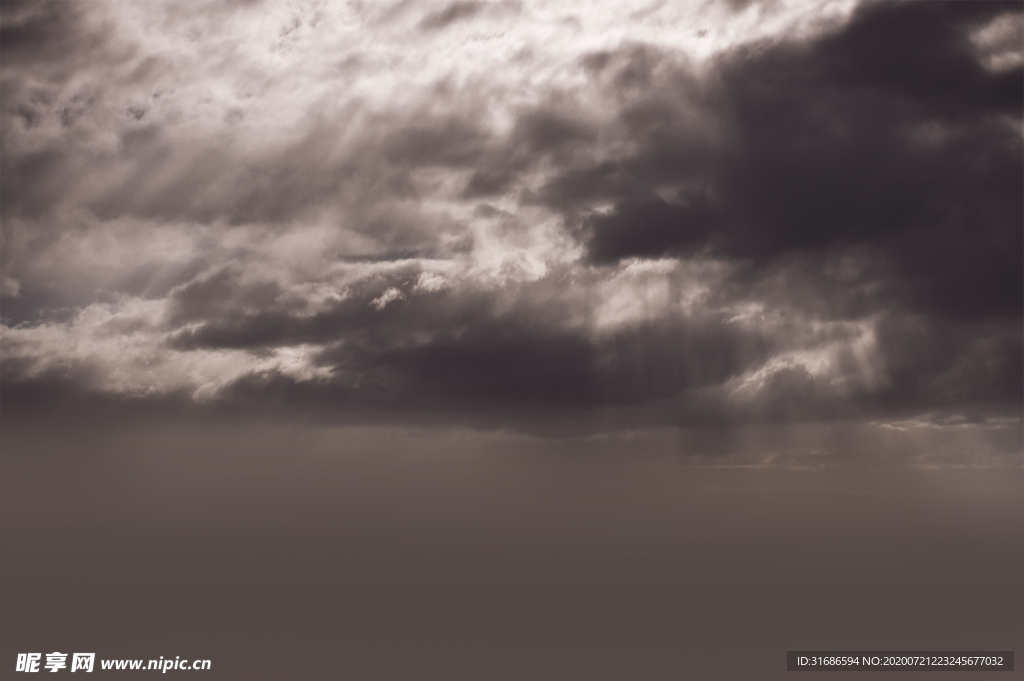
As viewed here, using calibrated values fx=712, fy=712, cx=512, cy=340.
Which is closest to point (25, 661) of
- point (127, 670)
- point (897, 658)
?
point (127, 670)

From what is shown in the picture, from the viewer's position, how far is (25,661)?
5522 inches

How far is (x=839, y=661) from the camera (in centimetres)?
18538

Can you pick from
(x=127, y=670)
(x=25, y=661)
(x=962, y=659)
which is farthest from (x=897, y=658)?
(x=25, y=661)

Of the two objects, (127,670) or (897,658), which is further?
(897,658)

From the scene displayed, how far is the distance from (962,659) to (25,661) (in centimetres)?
21537

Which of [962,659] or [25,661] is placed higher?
[25,661]

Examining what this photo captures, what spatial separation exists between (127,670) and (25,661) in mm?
18525

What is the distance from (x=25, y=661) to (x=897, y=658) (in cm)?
20765

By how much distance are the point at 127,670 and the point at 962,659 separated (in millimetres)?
198104

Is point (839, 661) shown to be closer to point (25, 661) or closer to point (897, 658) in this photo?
point (897, 658)

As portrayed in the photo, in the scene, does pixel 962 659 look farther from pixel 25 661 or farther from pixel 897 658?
pixel 25 661

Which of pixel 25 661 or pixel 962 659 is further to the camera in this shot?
pixel 962 659

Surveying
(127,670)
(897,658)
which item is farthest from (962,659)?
(127,670)

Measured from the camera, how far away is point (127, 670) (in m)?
148
